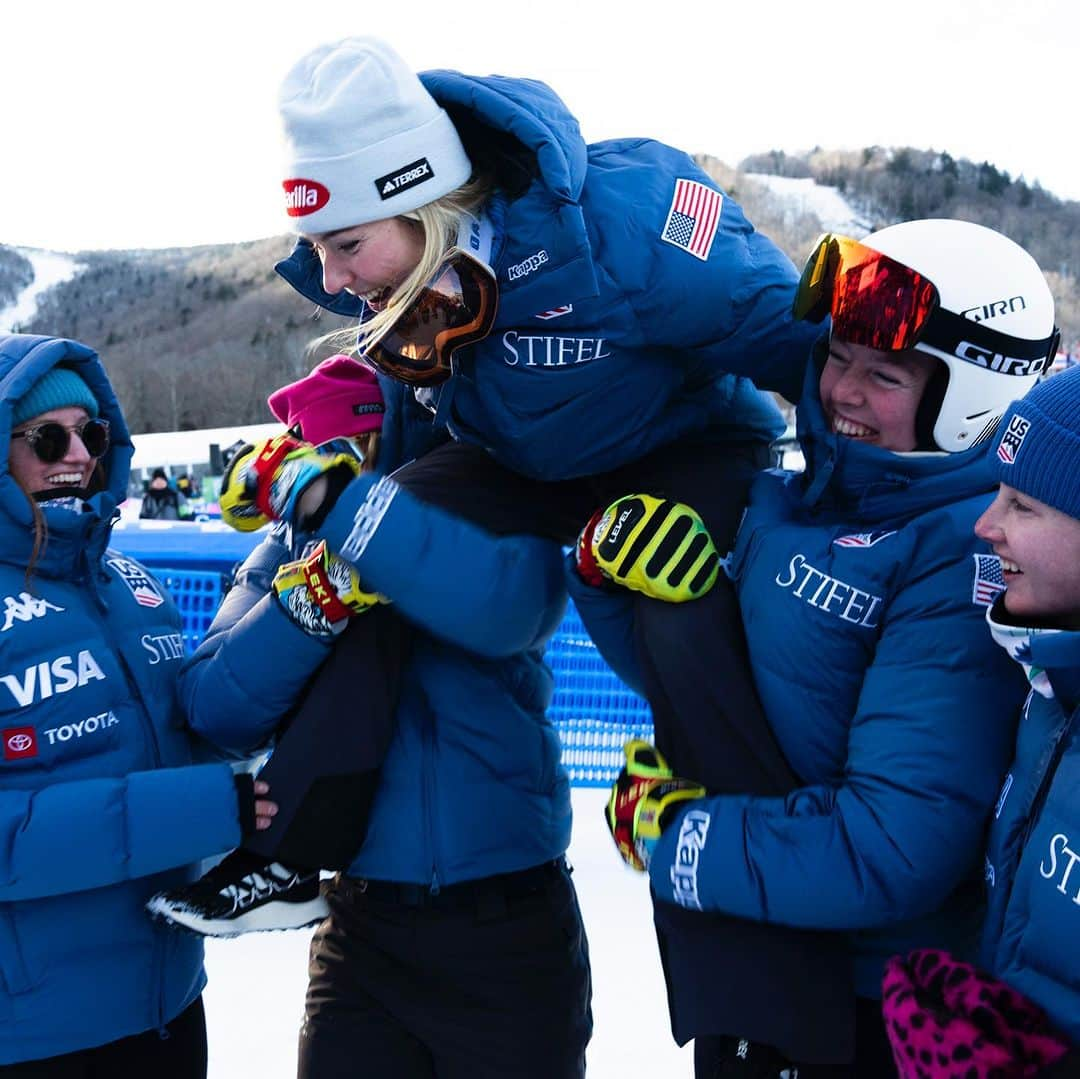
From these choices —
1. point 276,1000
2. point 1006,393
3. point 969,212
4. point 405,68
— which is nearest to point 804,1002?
point 1006,393

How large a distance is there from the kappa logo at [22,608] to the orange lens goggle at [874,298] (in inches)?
49.1

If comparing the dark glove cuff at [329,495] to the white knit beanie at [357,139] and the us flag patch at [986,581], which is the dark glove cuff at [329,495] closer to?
the white knit beanie at [357,139]

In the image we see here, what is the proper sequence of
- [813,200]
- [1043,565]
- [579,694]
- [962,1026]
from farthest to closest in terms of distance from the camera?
[813,200]
[579,694]
[1043,565]
[962,1026]

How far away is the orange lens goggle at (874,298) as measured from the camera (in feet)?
5.23

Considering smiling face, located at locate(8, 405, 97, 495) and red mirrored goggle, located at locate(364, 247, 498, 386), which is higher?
red mirrored goggle, located at locate(364, 247, 498, 386)

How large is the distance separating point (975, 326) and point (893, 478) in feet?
0.75

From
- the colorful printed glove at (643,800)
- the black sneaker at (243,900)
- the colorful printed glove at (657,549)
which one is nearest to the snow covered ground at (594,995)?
the black sneaker at (243,900)

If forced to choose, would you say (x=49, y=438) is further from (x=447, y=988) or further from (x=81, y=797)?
(x=447, y=988)

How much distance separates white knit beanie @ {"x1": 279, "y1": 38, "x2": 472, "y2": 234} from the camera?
5.75 ft

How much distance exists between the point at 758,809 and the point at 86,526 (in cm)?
114

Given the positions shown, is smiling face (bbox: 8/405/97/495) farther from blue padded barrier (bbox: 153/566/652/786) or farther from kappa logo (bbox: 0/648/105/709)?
blue padded barrier (bbox: 153/566/652/786)

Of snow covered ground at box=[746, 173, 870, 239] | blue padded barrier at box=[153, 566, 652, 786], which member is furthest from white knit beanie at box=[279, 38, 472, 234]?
snow covered ground at box=[746, 173, 870, 239]

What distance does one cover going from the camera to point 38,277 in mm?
65875

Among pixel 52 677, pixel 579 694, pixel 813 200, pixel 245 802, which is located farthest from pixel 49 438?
pixel 813 200
